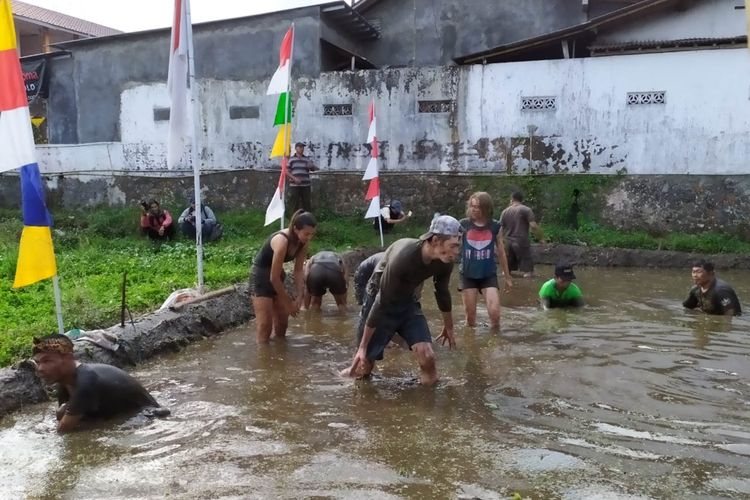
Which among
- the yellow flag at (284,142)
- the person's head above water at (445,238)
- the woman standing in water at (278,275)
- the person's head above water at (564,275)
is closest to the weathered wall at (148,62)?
the yellow flag at (284,142)

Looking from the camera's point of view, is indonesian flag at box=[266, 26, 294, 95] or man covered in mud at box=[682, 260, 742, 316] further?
indonesian flag at box=[266, 26, 294, 95]

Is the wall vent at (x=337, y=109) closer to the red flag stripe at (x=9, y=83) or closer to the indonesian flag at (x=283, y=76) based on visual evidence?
the indonesian flag at (x=283, y=76)

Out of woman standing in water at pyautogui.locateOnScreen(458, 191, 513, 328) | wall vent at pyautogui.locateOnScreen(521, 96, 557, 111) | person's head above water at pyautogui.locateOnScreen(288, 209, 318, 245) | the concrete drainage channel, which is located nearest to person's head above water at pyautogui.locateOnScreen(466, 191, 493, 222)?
woman standing in water at pyautogui.locateOnScreen(458, 191, 513, 328)

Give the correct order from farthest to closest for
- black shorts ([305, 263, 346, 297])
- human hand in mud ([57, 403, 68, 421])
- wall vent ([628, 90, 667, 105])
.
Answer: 1. wall vent ([628, 90, 667, 105])
2. black shorts ([305, 263, 346, 297])
3. human hand in mud ([57, 403, 68, 421])

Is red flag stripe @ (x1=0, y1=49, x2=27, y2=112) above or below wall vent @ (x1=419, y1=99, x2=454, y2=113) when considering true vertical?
below

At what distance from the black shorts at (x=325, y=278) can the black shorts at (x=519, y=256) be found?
13.2ft

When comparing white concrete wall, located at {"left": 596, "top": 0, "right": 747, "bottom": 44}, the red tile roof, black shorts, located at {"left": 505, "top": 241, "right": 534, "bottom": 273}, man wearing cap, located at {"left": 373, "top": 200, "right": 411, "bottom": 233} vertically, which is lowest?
black shorts, located at {"left": 505, "top": 241, "right": 534, "bottom": 273}

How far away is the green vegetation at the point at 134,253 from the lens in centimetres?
766

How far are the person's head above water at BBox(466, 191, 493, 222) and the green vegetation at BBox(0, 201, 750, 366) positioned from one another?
3.86 metres

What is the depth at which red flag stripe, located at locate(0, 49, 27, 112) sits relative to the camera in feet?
19.1

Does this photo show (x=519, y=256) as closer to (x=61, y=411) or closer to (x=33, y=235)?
(x=33, y=235)

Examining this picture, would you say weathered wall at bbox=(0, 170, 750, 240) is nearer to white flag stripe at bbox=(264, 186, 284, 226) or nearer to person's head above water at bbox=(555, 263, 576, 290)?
white flag stripe at bbox=(264, 186, 284, 226)

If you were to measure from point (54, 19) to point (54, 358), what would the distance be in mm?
27677

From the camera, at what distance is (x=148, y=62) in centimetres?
1833
